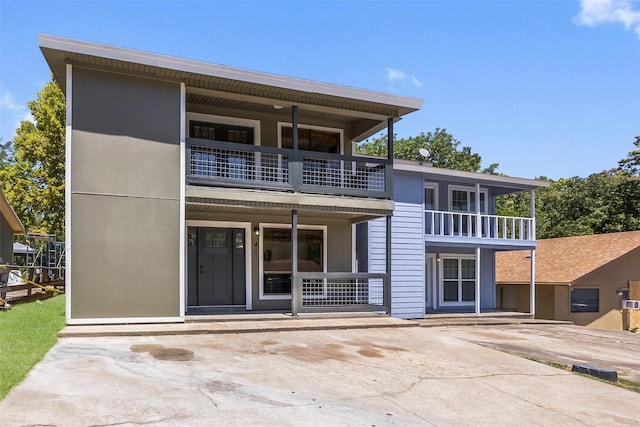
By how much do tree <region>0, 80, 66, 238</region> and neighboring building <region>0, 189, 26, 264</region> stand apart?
101 inches

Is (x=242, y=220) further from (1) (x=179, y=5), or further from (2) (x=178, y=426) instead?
(2) (x=178, y=426)

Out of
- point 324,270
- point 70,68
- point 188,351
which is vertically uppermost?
point 70,68

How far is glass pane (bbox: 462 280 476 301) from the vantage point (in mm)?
19250

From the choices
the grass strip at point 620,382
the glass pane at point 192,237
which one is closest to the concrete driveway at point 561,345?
the grass strip at point 620,382

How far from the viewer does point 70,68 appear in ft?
32.7

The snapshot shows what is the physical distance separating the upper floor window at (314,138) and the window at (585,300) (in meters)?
13.8

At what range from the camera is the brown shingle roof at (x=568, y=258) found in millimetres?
21594

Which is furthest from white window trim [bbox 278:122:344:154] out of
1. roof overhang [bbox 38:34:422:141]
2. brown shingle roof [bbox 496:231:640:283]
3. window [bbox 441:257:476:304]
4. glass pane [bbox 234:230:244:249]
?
brown shingle roof [bbox 496:231:640:283]

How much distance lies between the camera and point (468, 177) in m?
17.0

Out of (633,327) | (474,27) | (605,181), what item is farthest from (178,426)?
(605,181)

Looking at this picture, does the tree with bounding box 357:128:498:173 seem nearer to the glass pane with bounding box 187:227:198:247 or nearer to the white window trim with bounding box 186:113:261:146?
the white window trim with bounding box 186:113:261:146

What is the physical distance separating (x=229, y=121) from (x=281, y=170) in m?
2.08

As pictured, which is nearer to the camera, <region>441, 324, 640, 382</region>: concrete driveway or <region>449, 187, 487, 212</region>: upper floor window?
<region>441, 324, 640, 382</region>: concrete driveway

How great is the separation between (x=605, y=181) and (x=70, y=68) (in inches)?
1375
